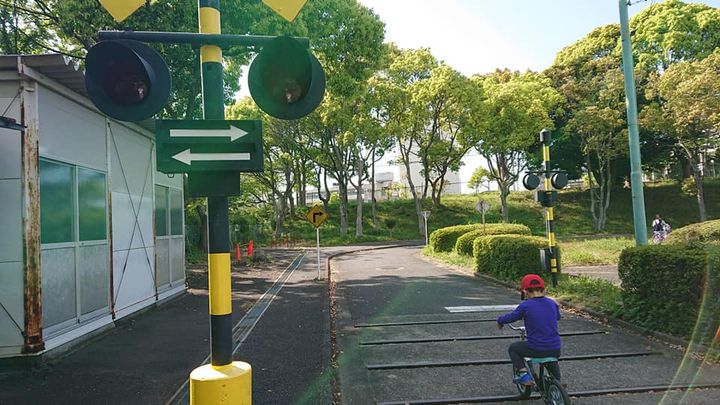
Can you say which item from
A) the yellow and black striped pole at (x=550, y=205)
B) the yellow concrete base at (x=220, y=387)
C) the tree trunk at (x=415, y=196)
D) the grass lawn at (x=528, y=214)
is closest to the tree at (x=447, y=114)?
the tree trunk at (x=415, y=196)

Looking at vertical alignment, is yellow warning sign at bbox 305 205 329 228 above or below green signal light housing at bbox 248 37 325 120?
below

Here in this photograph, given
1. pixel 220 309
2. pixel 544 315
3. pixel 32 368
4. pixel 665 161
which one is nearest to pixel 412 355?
pixel 544 315

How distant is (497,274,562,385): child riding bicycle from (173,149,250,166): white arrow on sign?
305 cm

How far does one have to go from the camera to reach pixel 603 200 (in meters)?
37.0

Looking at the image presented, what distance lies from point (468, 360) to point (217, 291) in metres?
4.48

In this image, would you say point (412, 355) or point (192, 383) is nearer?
point (192, 383)

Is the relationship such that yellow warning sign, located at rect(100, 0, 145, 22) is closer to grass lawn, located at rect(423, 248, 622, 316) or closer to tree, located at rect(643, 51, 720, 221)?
grass lawn, located at rect(423, 248, 622, 316)

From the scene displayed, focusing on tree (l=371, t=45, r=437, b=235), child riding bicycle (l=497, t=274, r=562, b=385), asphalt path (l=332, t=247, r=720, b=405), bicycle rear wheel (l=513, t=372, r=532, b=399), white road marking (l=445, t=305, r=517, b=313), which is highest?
tree (l=371, t=45, r=437, b=235)

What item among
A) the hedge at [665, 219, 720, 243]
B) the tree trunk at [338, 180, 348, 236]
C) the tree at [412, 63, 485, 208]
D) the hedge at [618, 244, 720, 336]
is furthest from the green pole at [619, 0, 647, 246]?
the tree trunk at [338, 180, 348, 236]

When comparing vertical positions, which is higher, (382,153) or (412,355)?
(382,153)

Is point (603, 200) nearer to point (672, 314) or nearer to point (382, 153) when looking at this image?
point (382, 153)

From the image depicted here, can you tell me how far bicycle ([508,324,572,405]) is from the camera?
13.2 feet

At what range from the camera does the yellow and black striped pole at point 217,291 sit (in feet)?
7.98

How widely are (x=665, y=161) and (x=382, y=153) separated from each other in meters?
25.2
